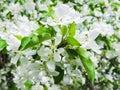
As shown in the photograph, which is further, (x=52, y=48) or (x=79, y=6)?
(x=79, y=6)

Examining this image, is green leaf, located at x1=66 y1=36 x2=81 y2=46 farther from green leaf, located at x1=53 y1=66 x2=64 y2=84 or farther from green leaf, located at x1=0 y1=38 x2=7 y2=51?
green leaf, located at x1=0 y1=38 x2=7 y2=51

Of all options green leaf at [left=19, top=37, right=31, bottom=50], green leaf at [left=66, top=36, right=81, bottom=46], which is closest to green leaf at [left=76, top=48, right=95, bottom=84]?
green leaf at [left=66, top=36, right=81, bottom=46]

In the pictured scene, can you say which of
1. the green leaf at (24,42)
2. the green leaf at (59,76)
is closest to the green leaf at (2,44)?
the green leaf at (24,42)

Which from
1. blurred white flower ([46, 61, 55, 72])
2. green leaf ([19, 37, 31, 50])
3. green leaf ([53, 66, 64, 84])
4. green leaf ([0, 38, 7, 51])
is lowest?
green leaf ([53, 66, 64, 84])

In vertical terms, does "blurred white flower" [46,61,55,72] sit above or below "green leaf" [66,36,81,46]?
below

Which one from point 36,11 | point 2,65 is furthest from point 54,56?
point 2,65

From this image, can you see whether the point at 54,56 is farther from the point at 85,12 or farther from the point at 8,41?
the point at 85,12

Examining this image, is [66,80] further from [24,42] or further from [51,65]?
[24,42]

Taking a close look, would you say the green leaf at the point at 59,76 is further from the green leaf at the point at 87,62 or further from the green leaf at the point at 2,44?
the green leaf at the point at 2,44
